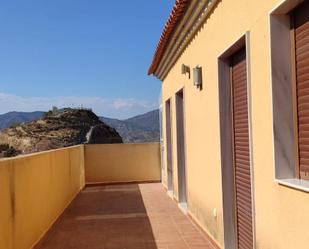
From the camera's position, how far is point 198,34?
754 cm

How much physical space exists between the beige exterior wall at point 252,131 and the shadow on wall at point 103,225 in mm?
1181

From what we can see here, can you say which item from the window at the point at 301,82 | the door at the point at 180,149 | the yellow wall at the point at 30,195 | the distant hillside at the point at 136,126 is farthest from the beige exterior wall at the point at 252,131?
the distant hillside at the point at 136,126

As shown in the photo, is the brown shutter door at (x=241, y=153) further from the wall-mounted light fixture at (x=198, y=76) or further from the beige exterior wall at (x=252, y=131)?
the wall-mounted light fixture at (x=198, y=76)

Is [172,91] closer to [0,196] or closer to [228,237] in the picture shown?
[228,237]

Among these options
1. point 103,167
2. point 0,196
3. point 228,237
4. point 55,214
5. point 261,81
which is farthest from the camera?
point 103,167

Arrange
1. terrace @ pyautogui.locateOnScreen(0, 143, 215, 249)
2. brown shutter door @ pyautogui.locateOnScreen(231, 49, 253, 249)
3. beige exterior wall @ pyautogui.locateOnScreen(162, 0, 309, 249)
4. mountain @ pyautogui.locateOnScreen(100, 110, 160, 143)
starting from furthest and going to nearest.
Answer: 1. mountain @ pyautogui.locateOnScreen(100, 110, 160, 143)
2. terrace @ pyautogui.locateOnScreen(0, 143, 215, 249)
3. brown shutter door @ pyautogui.locateOnScreen(231, 49, 253, 249)
4. beige exterior wall @ pyautogui.locateOnScreen(162, 0, 309, 249)

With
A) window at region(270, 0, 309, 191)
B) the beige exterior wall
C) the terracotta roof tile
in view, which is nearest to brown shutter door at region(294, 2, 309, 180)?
window at region(270, 0, 309, 191)

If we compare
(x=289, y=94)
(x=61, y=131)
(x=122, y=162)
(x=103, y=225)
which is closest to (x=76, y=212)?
(x=103, y=225)

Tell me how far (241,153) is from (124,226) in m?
3.95

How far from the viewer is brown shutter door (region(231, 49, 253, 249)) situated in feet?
17.8

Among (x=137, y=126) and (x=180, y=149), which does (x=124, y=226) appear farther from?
(x=137, y=126)

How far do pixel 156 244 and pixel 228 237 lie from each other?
162cm

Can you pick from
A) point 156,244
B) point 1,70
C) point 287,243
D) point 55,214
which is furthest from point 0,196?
point 1,70

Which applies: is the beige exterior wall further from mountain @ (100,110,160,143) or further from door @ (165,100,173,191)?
mountain @ (100,110,160,143)
